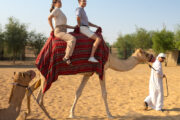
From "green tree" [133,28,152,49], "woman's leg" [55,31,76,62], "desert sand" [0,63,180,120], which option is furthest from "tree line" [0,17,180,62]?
"woman's leg" [55,31,76,62]

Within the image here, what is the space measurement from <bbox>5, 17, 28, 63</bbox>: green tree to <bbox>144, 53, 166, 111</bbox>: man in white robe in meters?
19.8

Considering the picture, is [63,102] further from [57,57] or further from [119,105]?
[57,57]

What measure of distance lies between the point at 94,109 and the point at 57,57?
250 cm

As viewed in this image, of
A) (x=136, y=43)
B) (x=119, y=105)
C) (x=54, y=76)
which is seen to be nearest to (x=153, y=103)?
(x=119, y=105)

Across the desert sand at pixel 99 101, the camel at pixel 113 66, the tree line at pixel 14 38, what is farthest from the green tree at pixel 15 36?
the camel at pixel 113 66

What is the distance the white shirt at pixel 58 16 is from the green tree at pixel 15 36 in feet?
66.4

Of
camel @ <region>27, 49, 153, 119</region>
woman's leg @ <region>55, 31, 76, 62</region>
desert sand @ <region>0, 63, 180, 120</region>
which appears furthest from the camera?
desert sand @ <region>0, 63, 180, 120</region>

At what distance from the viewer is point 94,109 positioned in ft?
20.2

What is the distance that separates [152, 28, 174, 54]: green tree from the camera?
2366cm

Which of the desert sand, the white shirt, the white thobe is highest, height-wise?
the white shirt

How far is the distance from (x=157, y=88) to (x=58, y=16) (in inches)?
141

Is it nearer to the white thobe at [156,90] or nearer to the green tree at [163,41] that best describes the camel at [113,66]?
the white thobe at [156,90]

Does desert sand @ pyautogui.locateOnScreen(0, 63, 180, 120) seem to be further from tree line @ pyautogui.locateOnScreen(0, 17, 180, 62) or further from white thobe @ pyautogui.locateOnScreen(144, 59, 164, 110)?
tree line @ pyautogui.locateOnScreen(0, 17, 180, 62)

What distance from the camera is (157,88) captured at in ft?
19.9
